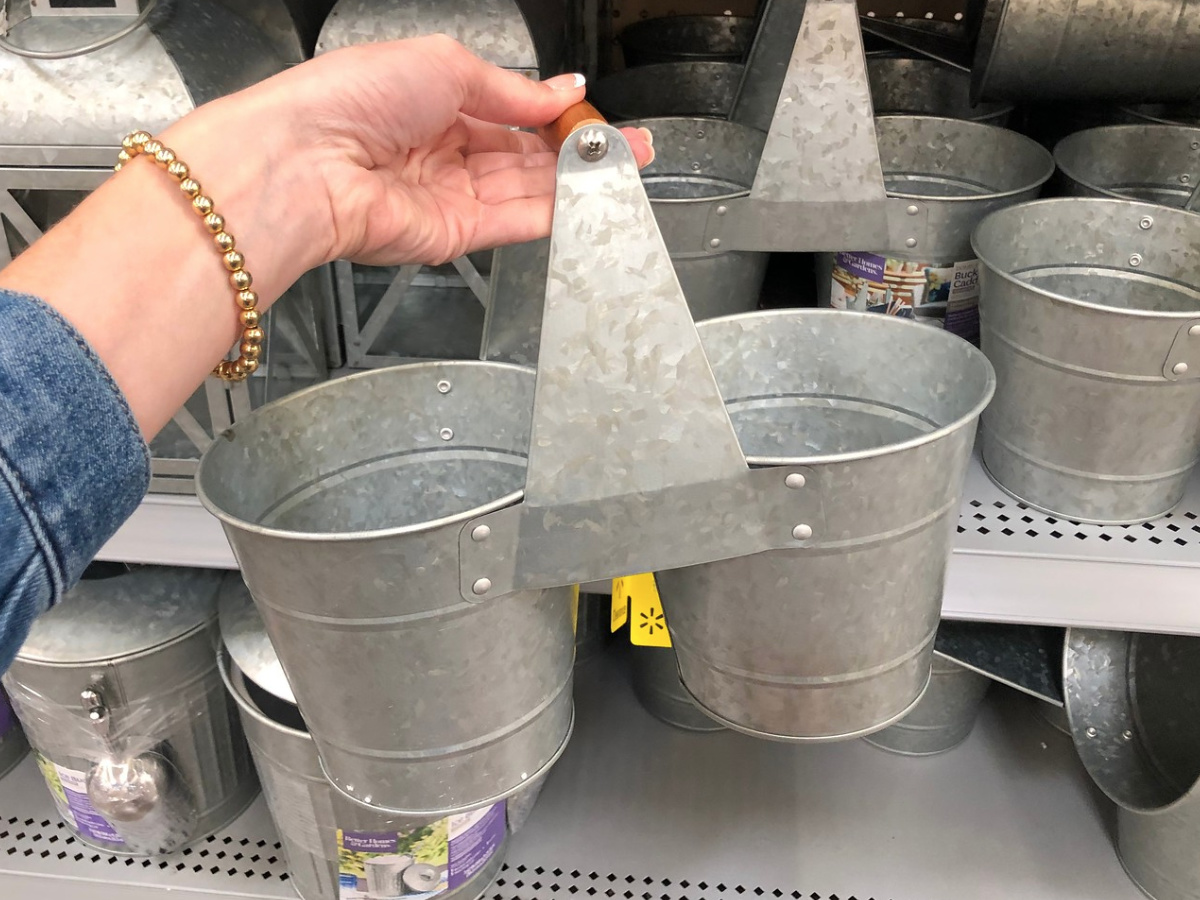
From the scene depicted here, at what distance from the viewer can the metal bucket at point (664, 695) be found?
1.27 metres

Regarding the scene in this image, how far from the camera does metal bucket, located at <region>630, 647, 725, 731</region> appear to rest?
4.17 feet

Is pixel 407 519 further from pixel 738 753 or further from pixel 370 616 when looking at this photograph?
pixel 738 753

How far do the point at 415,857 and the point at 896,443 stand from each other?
0.66m

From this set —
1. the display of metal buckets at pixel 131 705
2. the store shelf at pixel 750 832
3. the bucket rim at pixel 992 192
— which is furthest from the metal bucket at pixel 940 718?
the display of metal buckets at pixel 131 705

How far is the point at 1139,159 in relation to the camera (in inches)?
41.7

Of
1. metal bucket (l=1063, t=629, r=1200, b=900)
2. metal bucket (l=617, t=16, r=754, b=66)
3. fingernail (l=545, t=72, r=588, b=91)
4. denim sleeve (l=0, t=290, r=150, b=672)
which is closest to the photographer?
denim sleeve (l=0, t=290, r=150, b=672)

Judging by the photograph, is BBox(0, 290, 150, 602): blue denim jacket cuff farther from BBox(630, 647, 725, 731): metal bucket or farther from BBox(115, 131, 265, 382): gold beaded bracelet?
BBox(630, 647, 725, 731): metal bucket

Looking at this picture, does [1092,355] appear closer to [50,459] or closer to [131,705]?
[50,459]

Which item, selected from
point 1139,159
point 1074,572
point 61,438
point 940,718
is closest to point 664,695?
point 940,718

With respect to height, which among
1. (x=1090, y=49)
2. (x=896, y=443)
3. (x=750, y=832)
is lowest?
(x=750, y=832)

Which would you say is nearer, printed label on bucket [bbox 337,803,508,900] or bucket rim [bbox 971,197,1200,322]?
bucket rim [bbox 971,197,1200,322]

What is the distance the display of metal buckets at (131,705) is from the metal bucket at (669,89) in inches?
29.3

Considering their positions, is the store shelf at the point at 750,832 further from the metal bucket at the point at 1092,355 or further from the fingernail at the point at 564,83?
the fingernail at the point at 564,83

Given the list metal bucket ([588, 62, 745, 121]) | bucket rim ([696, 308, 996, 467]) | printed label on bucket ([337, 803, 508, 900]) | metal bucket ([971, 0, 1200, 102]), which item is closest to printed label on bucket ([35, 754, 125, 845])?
printed label on bucket ([337, 803, 508, 900])
